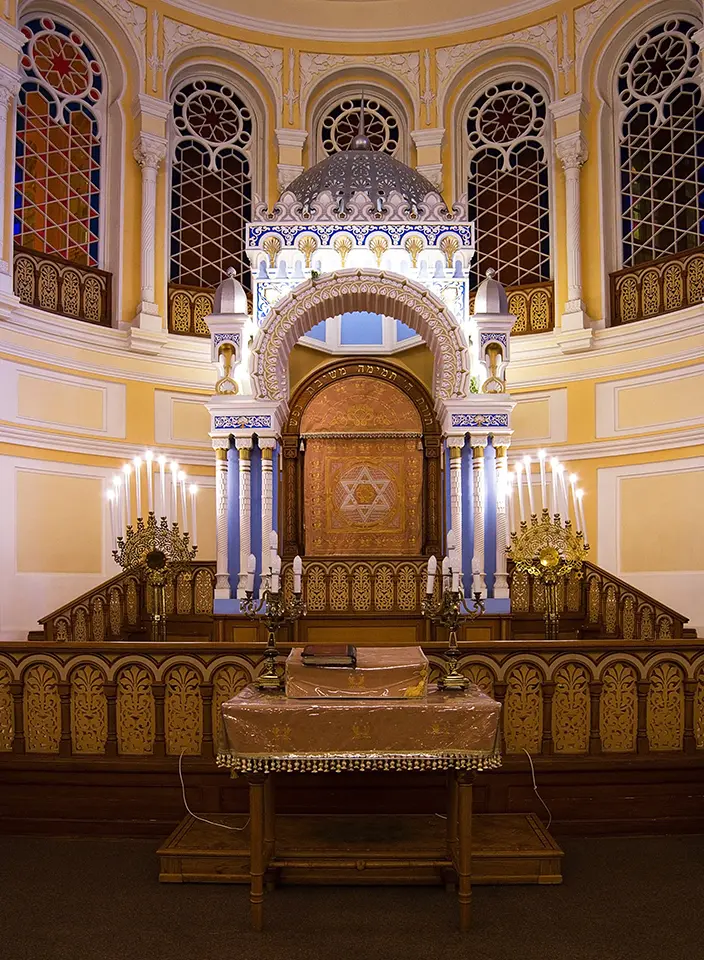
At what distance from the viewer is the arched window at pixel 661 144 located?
40.1 feet

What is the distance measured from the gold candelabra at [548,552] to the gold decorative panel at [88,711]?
4.19 m

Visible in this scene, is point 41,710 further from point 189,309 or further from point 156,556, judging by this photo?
point 189,309

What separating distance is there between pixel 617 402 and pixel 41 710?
8.61m

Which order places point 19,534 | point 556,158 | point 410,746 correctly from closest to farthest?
point 410,746 < point 19,534 < point 556,158

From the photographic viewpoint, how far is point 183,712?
19.4 ft

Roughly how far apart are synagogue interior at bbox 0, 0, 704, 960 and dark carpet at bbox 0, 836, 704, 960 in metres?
0.02

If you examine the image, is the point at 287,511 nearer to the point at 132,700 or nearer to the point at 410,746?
the point at 132,700

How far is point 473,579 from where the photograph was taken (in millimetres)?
9344

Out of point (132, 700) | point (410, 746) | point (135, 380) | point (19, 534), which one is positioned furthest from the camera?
point (135, 380)

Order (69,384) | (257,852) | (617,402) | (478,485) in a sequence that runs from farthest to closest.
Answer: (617,402) → (69,384) → (478,485) → (257,852)

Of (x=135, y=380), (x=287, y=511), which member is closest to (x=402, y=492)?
(x=287, y=511)

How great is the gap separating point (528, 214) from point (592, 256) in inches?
52.4

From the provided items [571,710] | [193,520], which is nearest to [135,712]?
[571,710]

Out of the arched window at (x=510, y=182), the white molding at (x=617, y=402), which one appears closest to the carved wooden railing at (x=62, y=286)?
the arched window at (x=510, y=182)
